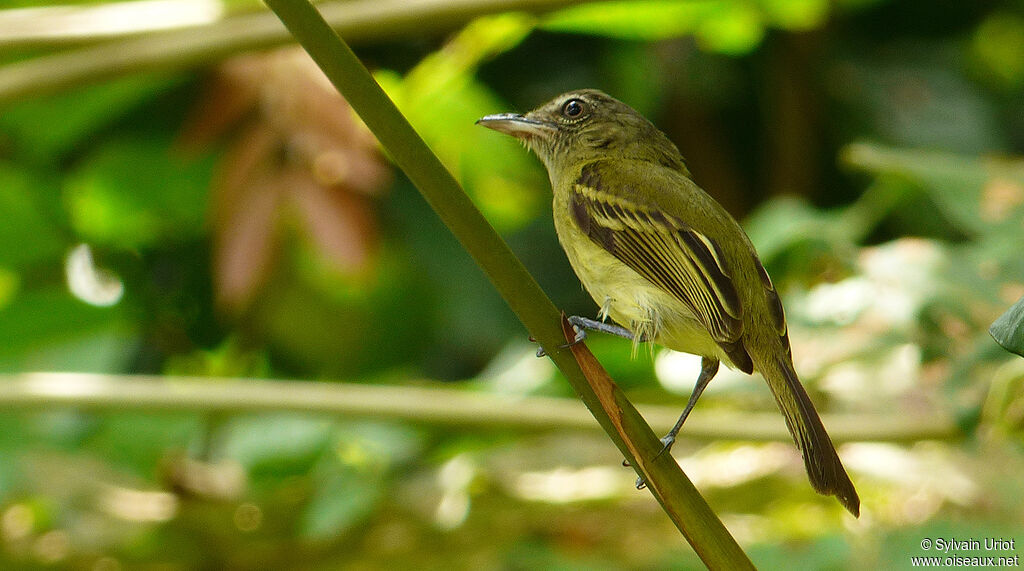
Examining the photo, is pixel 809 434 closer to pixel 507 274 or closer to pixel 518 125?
pixel 507 274

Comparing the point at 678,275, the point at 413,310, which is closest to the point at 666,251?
the point at 678,275

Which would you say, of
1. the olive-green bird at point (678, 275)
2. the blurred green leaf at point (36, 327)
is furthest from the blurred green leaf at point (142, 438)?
the olive-green bird at point (678, 275)

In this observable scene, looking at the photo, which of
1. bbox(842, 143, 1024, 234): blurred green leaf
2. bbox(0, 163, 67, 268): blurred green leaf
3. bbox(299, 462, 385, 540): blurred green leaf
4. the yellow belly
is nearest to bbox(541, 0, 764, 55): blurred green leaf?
bbox(842, 143, 1024, 234): blurred green leaf

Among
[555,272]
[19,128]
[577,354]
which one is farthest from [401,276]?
[577,354]

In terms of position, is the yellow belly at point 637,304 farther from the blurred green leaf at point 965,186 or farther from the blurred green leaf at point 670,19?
the blurred green leaf at point 965,186

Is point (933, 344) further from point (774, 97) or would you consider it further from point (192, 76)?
point (192, 76)

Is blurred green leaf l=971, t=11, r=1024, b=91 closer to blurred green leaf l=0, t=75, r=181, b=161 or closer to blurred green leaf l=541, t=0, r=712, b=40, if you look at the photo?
blurred green leaf l=541, t=0, r=712, b=40
